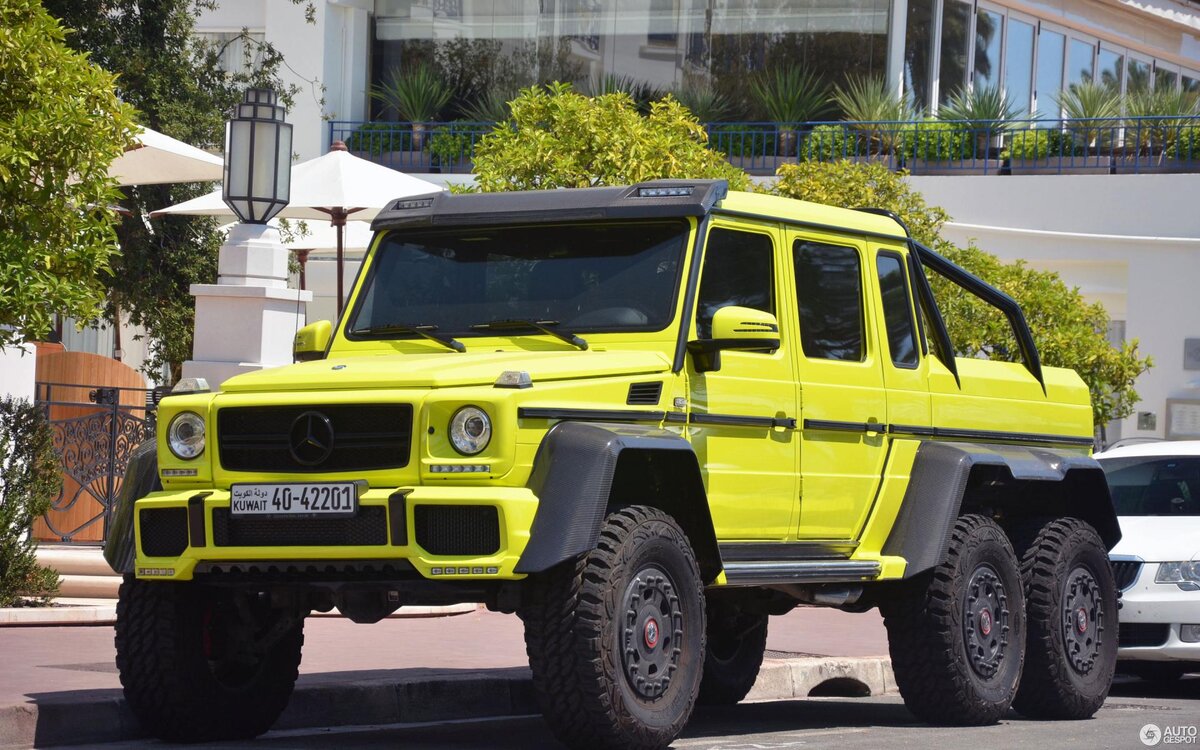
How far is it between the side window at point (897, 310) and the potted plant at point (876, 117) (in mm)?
17337

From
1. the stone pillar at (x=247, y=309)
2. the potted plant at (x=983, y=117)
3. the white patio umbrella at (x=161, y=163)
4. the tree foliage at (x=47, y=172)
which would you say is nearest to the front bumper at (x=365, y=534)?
the tree foliage at (x=47, y=172)

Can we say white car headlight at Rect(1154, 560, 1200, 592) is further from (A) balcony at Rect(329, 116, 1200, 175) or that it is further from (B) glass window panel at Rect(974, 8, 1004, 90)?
(B) glass window panel at Rect(974, 8, 1004, 90)

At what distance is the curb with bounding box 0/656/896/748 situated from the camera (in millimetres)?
7125

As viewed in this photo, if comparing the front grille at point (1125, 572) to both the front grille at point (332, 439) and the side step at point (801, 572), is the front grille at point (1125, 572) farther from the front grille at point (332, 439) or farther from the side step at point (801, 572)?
the front grille at point (332, 439)

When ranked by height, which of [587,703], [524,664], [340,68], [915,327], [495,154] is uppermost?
[340,68]

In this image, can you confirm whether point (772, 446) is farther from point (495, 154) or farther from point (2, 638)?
point (495, 154)

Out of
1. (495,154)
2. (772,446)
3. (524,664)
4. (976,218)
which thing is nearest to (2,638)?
(524,664)

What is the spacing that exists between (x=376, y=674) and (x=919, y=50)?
2130 cm

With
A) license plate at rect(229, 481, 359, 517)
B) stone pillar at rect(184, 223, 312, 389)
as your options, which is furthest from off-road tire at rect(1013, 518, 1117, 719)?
stone pillar at rect(184, 223, 312, 389)

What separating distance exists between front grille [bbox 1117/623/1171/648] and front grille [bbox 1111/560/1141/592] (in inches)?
9.7

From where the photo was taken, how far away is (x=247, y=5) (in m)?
29.1

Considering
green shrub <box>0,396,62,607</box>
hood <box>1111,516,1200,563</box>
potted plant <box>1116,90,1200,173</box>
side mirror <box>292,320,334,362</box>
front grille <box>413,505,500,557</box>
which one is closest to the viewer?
front grille <box>413,505,500,557</box>

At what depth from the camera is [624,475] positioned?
6.92m

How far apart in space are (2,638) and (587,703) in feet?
17.3
